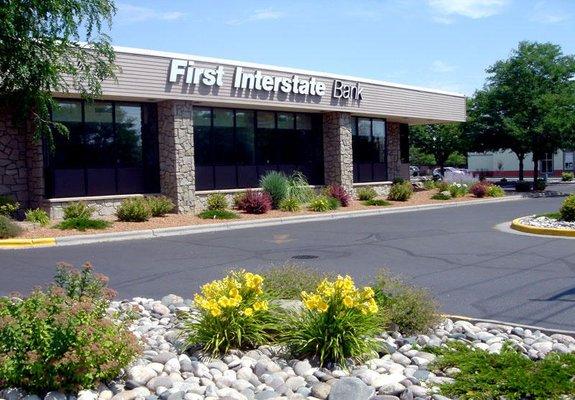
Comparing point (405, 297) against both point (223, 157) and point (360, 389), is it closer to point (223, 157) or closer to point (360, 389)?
point (360, 389)

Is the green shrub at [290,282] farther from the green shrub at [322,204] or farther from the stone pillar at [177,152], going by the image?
the green shrub at [322,204]

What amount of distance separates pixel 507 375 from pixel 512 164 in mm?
69146

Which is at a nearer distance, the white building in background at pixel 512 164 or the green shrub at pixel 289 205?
the green shrub at pixel 289 205

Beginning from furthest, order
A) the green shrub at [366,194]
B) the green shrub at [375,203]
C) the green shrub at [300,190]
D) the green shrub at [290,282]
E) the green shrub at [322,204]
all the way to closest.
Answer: the green shrub at [366,194], the green shrub at [375,203], the green shrub at [300,190], the green shrub at [322,204], the green shrub at [290,282]

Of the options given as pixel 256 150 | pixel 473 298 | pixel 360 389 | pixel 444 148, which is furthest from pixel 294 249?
pixel 444 148

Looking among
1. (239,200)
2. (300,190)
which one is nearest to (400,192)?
(300,190)

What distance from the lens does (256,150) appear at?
27469mm

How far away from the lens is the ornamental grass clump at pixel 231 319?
6.03 m

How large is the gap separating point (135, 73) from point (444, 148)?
170 ft

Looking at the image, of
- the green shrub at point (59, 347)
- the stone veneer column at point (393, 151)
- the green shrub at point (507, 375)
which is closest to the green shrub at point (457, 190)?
the stone veneer column at point (393, 151)

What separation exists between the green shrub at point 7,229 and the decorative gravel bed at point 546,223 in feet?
44.5

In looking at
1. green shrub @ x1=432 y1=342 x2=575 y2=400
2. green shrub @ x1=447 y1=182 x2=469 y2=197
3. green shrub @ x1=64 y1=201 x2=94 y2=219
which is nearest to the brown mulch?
green shrub @ x1=64 y1=201 x2=94 y2=219

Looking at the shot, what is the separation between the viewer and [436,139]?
2704 inches

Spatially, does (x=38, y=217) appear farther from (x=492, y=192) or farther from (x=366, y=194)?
(x=492, y=192)
